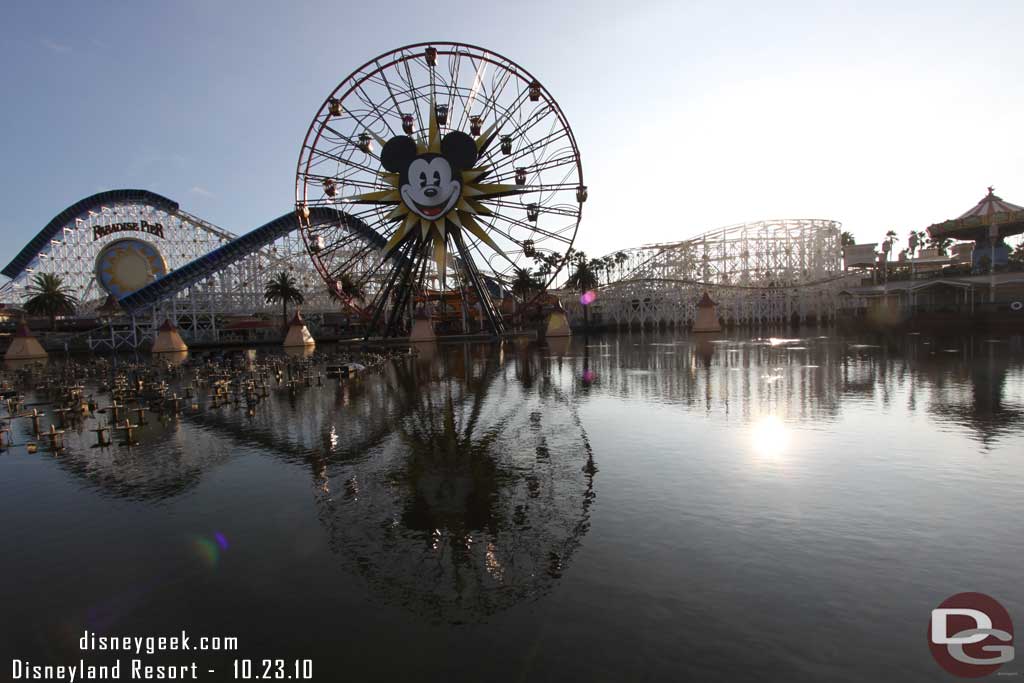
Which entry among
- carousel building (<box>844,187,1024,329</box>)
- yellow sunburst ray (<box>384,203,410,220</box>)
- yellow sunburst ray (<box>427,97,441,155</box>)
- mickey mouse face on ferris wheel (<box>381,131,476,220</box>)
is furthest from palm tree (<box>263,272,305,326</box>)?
carousel building (<box>844,187,1024,329</box>)

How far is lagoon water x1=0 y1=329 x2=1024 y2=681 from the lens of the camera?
6203mm

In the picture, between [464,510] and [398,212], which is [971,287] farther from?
[464,510]

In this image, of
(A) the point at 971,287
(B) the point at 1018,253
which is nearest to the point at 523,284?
(A) the point at 971,287

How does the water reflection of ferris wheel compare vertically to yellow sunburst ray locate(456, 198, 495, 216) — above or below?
below

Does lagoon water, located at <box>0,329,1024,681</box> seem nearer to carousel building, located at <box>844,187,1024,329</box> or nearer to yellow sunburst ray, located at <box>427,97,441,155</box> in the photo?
yellow sunburst ray, located at <box>427,97,441,155</box>

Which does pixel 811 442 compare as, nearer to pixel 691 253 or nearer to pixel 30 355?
pixel 30 355

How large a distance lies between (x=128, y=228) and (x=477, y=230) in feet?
213

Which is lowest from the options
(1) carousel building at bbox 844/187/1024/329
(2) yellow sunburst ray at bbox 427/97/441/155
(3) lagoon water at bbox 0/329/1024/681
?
(3) lagoon water at bbox 0/329/1024/681

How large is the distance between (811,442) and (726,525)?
671 cm

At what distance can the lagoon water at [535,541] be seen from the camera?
20.4 feet

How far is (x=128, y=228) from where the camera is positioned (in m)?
81.6

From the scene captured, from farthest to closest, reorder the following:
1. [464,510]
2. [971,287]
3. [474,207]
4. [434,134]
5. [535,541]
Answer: [971,287] < [474,207] < [434,134] < [464,510] < [535,541]

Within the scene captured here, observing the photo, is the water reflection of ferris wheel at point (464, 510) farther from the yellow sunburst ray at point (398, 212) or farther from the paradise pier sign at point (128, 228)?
the paradise pier sign at point (128, 228)

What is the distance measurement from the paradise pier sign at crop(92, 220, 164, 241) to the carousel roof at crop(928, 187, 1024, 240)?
10615cm
